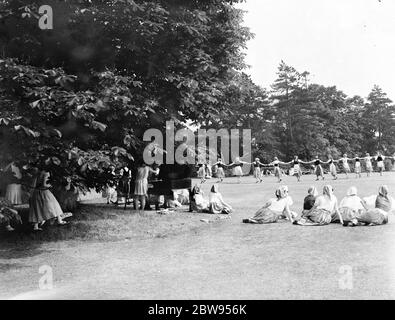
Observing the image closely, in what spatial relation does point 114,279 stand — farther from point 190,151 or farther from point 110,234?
point 190,151

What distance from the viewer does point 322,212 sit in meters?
13.0

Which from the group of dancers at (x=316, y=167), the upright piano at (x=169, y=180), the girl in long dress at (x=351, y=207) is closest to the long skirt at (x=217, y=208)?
the upright piano at (x=169, y=180)

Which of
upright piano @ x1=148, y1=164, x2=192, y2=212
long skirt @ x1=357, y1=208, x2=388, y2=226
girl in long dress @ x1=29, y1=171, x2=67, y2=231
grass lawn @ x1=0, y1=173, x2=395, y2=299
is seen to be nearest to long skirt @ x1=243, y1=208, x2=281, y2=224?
grass lawn @ x1=0, y1=173, x2=395, y2=299

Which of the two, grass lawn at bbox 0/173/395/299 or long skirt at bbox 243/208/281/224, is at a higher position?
long skirt at bbox 243/208/281/224

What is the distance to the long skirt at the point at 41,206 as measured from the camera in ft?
42.7

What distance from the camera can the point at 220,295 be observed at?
692cm

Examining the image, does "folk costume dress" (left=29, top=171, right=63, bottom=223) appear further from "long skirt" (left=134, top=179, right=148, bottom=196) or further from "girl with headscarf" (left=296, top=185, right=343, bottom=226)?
"girl with headscarf" (left=296, top=185, right=343, bottom=226)

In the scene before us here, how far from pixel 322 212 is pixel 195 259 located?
4974mm

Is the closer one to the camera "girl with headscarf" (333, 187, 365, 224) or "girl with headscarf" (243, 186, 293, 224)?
"girl with headscarf" (333, 187, 365, 224)

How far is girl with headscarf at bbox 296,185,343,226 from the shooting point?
1294cm

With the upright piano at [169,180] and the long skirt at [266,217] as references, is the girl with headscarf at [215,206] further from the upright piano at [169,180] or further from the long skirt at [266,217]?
the long skirt at [266,217]

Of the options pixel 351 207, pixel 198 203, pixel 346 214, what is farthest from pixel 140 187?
pixel 351 207

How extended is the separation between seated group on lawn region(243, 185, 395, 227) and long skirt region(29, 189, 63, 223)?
6.19 metres
